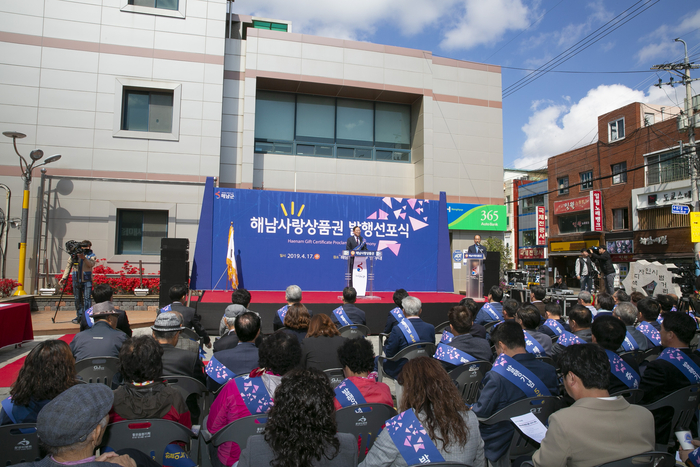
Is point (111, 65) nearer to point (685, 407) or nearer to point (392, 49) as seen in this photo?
point (392, 49)

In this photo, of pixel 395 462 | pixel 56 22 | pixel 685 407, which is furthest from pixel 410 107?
pixel 395 462

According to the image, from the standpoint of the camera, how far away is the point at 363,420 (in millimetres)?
2100

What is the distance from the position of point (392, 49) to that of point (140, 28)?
24.5 ft

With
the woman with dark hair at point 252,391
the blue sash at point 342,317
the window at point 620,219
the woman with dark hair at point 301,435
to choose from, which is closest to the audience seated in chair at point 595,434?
the woman with dark hair at point 301,435

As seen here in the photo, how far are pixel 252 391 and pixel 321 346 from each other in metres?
1.06

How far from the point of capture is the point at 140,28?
11281 millimetres

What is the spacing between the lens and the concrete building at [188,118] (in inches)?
422

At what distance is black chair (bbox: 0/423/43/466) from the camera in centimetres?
183

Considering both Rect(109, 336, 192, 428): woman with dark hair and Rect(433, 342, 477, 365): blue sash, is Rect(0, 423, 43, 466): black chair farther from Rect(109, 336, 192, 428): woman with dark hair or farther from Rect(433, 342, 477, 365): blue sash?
Rect(433, 342, 477, 365): blue sash

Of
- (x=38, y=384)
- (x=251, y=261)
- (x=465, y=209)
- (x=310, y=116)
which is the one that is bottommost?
(x=38, y=384)

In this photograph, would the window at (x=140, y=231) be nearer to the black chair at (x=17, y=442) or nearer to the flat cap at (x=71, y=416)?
the black chair at (x=17, y=442)

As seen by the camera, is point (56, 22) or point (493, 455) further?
point (56, 22)

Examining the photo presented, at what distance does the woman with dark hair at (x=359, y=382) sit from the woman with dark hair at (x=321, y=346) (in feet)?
2.30

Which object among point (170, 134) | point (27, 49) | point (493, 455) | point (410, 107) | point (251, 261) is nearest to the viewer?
point (493, 455)
